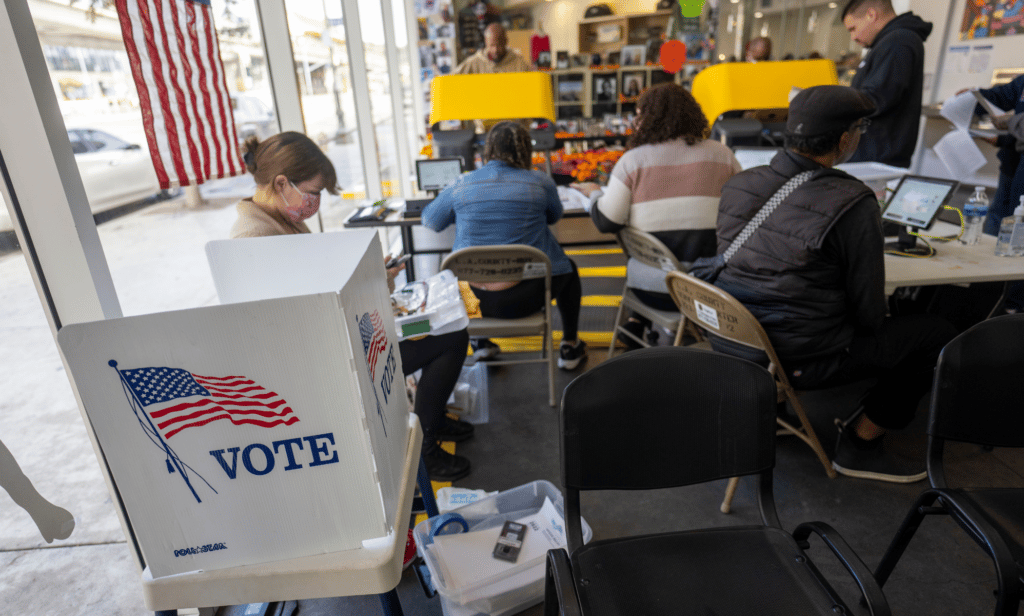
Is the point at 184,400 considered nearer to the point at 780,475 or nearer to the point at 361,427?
the point at 361,427

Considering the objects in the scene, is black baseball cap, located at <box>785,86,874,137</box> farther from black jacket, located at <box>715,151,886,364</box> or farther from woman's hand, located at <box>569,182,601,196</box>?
woman's hand, located at <box>569,182,601,196</box>

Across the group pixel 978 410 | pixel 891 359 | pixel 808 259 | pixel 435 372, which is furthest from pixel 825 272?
pixel 435 372

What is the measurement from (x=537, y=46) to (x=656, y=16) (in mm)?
1935

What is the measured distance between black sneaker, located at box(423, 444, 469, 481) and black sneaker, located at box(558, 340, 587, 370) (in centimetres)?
85

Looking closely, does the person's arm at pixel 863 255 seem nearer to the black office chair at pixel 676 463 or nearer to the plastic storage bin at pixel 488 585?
the black office chair at pixel 676 463

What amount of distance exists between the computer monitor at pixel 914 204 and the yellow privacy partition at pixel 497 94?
148cm

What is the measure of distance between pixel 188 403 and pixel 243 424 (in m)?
0.07

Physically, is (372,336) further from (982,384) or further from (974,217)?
(974,217)

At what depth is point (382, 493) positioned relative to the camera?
0.82 meters

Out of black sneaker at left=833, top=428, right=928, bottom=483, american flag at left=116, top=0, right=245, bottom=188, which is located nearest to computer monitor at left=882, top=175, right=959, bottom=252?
black sneaker at left=833, top=428, right=928, bottom=483

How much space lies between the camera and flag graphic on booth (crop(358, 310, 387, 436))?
81 centimetres

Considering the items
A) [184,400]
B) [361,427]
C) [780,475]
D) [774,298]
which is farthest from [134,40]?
[780,475]

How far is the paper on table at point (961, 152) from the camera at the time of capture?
2.86m

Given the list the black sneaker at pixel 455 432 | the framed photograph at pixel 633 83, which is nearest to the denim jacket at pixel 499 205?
the black sneaker at pixel 455 432
